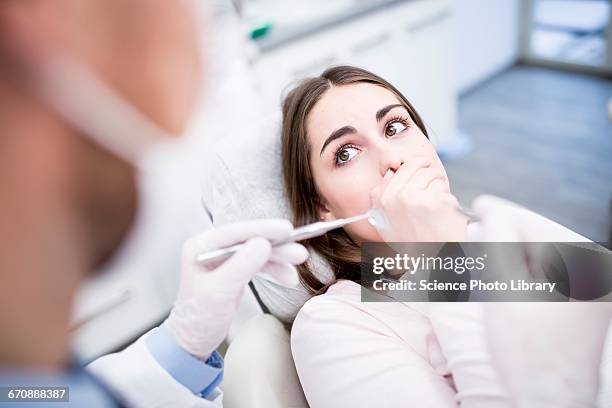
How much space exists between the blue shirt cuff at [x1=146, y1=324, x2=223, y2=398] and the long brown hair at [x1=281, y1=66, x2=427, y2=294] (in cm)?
27

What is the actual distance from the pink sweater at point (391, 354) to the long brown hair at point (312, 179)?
0.15 ft

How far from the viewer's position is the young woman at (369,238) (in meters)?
0.68

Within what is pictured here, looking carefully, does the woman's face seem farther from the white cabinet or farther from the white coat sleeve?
the white cabinet

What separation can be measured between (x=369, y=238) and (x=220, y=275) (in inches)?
10.8

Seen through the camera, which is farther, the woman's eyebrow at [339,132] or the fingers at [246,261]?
the woman's eyebrow at [339,132]

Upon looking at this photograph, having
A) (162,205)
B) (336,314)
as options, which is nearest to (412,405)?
(336,314)

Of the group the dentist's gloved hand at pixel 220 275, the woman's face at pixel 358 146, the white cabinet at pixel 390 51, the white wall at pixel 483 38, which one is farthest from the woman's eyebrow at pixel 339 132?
the white wall at pixel 483 38

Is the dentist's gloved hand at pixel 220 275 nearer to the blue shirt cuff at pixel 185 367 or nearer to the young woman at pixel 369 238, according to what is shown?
the blue shirt cuff at pixel 185 367

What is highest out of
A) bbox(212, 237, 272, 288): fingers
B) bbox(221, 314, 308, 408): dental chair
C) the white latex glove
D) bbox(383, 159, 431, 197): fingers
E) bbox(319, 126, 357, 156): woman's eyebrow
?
bbox(319, 126, 357, 156): woman's eyebrow

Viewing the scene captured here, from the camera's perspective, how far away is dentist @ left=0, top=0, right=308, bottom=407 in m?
0.39

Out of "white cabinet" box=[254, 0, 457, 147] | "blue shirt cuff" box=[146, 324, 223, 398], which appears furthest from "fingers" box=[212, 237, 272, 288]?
"white cabinet" box=[254, 0, 457, 147]

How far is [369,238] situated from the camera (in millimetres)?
813

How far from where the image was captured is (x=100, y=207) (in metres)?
0.44

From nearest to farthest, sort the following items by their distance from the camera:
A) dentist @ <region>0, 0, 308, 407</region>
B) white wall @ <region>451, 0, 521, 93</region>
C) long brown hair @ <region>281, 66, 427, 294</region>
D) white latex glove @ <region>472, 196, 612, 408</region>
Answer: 1. dentist @ <region>0, 0, 308, 407</region>
2. white latex glove @ <region>472, 196, 612, 408</region>
3. long brown hair @ <region>281, 66, 427, 294</region>
4. white wall @ <region>451, 0, 521, 93</region>
